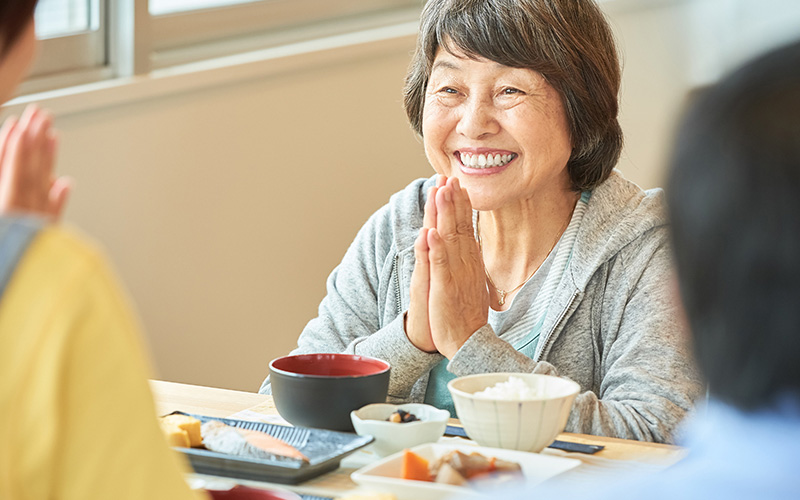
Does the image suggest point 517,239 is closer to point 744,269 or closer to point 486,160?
point 486,160

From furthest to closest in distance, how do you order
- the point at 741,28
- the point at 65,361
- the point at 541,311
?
the point at 741,28
the point at 541,311
the point at 65,361

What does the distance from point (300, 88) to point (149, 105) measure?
565 mm

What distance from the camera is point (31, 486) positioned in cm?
63

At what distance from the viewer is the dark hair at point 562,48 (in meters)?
1.74

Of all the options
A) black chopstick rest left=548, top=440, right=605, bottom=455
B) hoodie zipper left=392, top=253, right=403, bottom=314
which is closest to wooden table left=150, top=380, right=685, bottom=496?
black chopstick rest left=548, top=440, right=605, bottom=455

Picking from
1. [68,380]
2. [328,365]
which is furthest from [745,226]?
[328,365]

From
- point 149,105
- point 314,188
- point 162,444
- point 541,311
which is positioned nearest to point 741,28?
point 314,188

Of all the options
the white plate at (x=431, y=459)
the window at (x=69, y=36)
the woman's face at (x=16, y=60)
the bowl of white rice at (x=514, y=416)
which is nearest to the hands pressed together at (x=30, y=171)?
the woman's face at (x=16, y=60)

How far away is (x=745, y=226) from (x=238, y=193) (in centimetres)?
250

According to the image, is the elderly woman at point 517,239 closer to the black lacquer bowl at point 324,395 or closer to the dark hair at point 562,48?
the dark hair at point 562,48

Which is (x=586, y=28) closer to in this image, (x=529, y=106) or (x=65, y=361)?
(x=529, y=106)

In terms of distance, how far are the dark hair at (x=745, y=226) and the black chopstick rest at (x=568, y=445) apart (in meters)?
0.75

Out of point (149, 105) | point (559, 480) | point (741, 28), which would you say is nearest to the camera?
point (559, 480)

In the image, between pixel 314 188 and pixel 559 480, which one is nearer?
pixel 559 480
